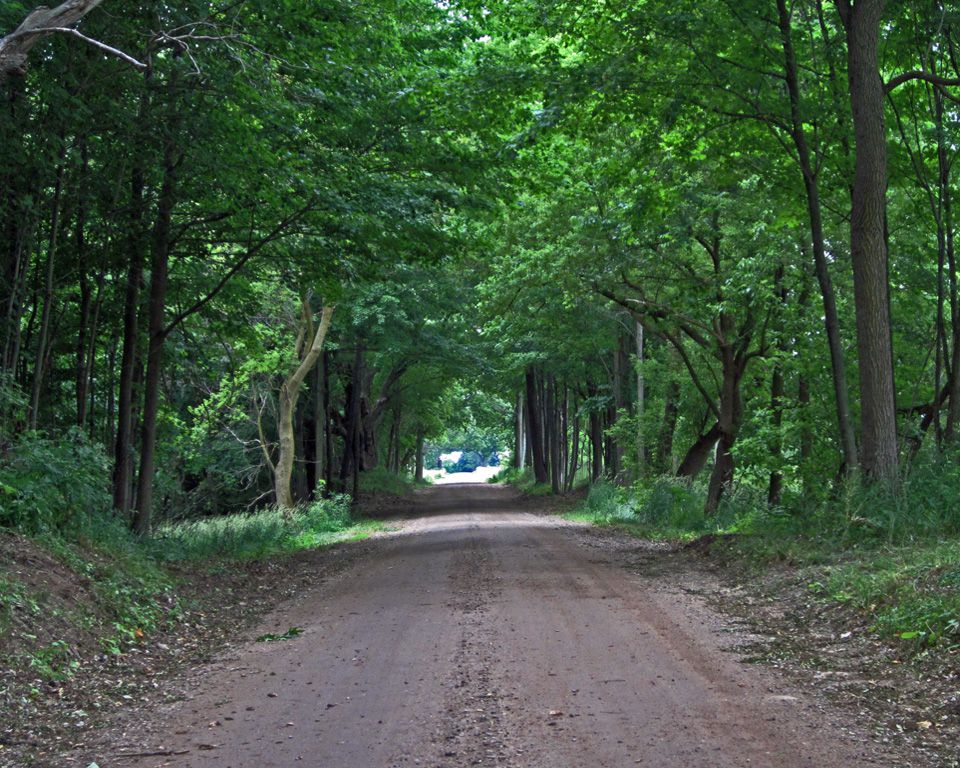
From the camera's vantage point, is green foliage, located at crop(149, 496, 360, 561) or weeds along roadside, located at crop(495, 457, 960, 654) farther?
green foliage, located at crop(149, 496, 360, 561)

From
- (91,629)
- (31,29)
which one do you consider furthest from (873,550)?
(31,29)

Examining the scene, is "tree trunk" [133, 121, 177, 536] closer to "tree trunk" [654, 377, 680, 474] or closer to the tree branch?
the tree branch

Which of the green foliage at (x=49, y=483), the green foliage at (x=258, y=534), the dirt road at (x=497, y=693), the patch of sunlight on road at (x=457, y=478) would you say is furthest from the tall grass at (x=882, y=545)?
the patch of sunlight on road at (x=457, y=478)

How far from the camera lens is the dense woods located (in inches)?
455

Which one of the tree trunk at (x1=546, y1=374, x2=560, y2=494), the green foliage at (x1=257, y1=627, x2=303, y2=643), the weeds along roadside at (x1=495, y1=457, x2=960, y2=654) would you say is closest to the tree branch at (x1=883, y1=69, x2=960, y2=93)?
the weeds along roadside at (x1=495, y1=457, x2=960, y2=654)

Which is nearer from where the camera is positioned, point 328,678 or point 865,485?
point 328,678

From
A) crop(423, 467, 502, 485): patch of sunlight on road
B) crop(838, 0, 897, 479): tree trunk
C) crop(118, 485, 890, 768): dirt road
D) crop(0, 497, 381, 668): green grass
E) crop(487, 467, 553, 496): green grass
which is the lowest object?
crop(423, 467, 502, 485): patch of sunlight on road

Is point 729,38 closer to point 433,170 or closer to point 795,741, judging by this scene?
point 433,170

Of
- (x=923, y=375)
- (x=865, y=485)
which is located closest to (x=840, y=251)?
(x=923, y=375)

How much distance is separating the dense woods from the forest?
60mm

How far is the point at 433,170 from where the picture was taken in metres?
16.0

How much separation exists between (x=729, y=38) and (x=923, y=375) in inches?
372

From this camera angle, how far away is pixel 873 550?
10695 mm

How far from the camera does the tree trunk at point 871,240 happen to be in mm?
12602
